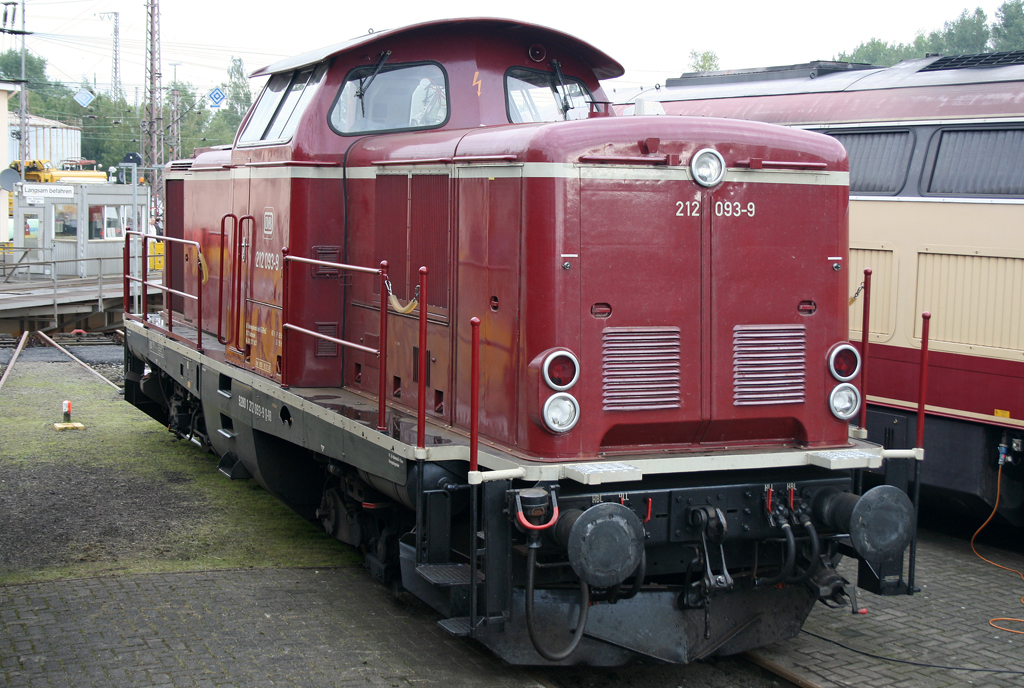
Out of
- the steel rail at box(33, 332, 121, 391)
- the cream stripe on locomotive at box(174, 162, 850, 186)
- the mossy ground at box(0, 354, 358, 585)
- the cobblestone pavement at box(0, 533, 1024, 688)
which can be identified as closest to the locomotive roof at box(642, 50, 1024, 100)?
the cream stripe on locomotive at box(174, 162, 850, 186)

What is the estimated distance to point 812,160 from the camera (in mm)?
5152

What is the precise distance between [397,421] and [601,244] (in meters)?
1.55

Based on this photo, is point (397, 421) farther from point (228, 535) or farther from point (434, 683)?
point (228, 535)

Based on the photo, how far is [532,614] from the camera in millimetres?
4520

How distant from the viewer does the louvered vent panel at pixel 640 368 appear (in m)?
4.89

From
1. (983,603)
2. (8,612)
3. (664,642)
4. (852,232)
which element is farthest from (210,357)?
(983,603)

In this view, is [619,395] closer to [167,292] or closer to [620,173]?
[620,173]

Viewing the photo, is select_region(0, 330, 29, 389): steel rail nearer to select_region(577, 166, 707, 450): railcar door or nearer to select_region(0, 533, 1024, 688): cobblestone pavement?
select_region(0, 533, 1024, 688): cobblestone pavement

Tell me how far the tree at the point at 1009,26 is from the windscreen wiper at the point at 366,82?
54.8 metres

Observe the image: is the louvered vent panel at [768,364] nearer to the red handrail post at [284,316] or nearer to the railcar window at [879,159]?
the red handrail post at [284,316]

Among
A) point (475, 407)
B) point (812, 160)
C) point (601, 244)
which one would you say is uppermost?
point (812, 160)

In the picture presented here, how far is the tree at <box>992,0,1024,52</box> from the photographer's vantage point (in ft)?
176

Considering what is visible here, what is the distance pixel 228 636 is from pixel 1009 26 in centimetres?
6031

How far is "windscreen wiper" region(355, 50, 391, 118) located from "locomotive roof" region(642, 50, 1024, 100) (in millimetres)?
4241
